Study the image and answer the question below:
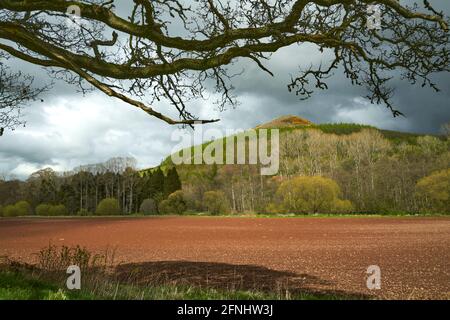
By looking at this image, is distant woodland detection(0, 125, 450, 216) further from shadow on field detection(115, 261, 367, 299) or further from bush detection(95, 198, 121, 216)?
shadow on field detection(115, 261, 367, 299)

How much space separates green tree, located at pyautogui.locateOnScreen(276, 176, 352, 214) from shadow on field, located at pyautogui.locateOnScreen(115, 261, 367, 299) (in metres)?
51.9

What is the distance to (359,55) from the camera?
8352 millimetres

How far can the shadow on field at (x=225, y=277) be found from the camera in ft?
31.9

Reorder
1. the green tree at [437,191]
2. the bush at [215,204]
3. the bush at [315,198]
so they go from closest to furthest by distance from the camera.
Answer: the green tree at [437,191] < the bush at [315,198] < the bush at [215,204]

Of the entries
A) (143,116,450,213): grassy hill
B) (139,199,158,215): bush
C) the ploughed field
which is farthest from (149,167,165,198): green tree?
the ploughed field

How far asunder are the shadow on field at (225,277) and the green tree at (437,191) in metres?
54.1

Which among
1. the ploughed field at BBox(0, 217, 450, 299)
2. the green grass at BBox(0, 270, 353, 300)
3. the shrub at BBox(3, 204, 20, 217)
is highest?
the green grass at BBox(0, 270, 353, 300)

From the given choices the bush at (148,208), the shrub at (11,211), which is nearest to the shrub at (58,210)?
the shrub at (11,211)

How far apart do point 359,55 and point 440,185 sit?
5962cm

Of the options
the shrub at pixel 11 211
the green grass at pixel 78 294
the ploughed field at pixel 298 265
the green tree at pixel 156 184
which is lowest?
the shrub at pixel 11 211

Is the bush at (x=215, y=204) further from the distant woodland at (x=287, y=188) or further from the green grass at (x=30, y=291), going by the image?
the green grass at (x=30, y=291)

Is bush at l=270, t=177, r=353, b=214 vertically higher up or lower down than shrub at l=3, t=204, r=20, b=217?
higher up

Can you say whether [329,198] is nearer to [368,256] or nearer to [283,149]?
[368,256]

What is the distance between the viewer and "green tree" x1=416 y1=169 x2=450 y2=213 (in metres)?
60.5
